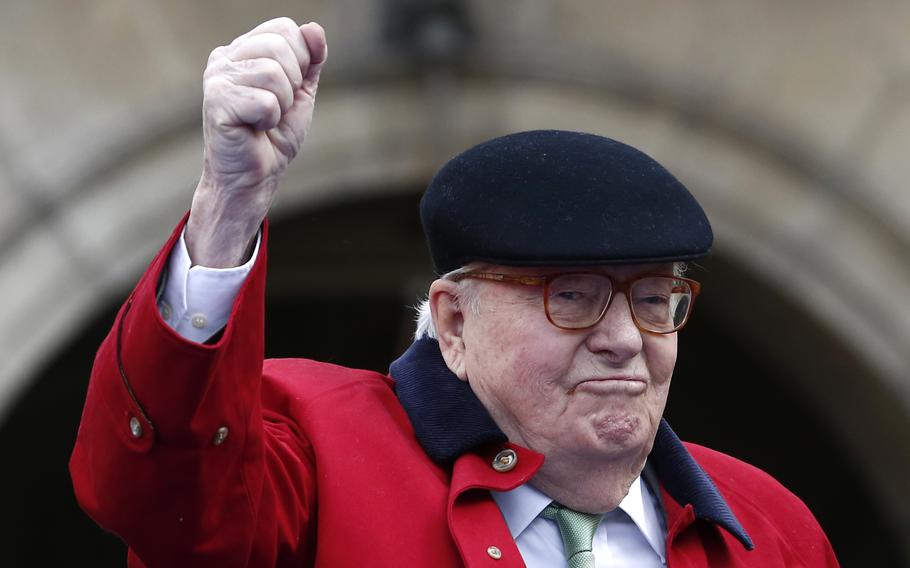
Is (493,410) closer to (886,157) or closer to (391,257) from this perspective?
(886,157)

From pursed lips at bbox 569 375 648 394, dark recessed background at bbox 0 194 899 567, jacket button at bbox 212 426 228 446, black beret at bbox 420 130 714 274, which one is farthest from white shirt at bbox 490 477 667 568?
dark recessed background at bbox 0 194 899 567

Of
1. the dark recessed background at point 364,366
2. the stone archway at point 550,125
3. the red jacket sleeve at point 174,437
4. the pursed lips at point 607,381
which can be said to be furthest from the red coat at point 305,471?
→ the dark recessed background at point 364,366

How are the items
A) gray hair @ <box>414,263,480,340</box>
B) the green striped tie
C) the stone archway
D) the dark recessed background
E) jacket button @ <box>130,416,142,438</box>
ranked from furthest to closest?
the dark recessed background, the stone archway, gray hair @ <box>414,263,480,340</box>, the green striped tie, jacket button @ <box>130,416,142,438</box>

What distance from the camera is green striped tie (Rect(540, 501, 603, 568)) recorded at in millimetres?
2004

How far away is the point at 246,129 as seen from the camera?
173 centimetres

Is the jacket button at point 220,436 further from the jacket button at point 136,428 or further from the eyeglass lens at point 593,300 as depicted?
the eyeglass lens at point 593,300

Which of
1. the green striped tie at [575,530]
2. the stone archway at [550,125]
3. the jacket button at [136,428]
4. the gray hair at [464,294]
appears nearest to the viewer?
the jacket button at [136,428]

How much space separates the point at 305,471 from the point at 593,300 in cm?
42

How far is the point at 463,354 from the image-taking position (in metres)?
2.16

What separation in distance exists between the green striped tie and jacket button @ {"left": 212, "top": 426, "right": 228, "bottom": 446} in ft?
1.60

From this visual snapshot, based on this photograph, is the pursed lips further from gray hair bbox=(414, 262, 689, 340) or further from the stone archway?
the stone archway

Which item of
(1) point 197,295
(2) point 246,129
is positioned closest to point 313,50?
(2) point 246,129

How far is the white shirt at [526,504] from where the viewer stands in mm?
1757

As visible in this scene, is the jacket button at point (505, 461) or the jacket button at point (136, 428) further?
the jacket button at point (505, 461)
